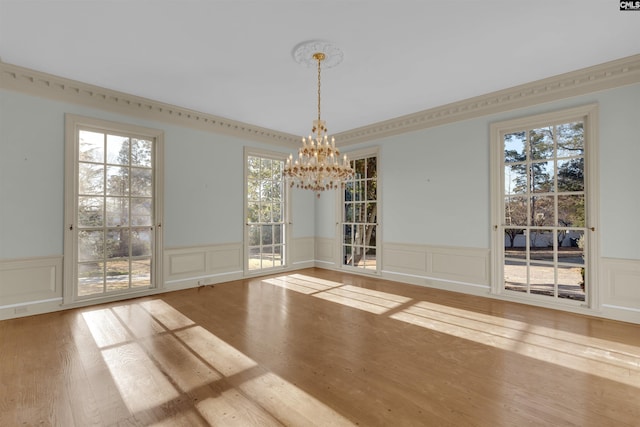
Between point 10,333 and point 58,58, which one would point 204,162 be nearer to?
point 58,58

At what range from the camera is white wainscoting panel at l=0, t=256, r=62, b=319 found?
358 cm

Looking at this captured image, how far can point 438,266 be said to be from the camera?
509 centimetres

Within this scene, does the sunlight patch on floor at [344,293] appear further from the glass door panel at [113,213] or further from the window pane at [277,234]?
the glass door panel at [113,213]

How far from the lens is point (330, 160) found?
11.7 feet

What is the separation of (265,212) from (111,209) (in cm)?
267

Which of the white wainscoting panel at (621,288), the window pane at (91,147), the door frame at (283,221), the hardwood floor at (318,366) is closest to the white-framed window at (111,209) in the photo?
the window pane at (91,147)

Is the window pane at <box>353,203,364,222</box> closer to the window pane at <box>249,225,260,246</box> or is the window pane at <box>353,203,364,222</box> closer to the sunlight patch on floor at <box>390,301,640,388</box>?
the window pane at <box>249,225,260,246</box>

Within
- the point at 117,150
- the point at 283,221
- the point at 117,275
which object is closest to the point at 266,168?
the point at 283,221

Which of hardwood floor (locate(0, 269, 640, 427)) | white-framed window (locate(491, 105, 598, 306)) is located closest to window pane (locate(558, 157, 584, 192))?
white-framed window (locate(491, 105, 598, 306))

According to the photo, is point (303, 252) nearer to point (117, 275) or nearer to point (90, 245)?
point (117, 275)

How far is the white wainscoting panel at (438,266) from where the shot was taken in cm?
467

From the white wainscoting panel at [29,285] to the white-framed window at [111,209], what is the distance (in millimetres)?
120

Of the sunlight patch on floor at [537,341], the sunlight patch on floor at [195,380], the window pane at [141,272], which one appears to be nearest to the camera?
the sunlight patch on floor at [195,380]

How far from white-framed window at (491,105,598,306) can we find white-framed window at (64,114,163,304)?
17.4 ft
